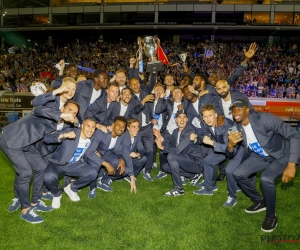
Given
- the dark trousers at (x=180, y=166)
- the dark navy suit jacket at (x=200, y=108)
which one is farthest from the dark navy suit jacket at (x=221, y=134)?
the dark trousers at (x=180, y=166)

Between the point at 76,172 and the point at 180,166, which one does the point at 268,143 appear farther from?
the point at 76,172

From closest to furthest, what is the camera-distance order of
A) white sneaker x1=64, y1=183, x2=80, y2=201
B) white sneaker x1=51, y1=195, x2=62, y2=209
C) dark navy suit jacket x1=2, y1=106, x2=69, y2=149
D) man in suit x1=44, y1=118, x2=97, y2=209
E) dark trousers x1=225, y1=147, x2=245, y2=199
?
dark navy suit jacket x1=2, y1=106, x2=69, y2=149, man in suit x1=44, y1=118, x2=97, y2=209, white sneaker x1=51, y1=195, x2=62, y2=209, dark trousers x1=225, y1=147, x2=245, y2=199, white sneaker x1=64, y1=183, x2=80, y2=201

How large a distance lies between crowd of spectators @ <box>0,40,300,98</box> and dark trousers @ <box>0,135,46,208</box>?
14605mm

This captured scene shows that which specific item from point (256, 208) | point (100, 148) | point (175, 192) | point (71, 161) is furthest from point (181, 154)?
point (71, 161)

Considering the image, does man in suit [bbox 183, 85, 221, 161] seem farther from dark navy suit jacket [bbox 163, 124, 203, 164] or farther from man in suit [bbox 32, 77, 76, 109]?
man in suit [bbox 32, 77, 76, 109]

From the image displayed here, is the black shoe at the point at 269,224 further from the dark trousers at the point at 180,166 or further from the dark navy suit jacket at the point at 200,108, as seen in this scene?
the dark navy suit jacket at the point at 200,108

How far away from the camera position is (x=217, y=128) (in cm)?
609

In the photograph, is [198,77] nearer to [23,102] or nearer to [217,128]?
[217,128]

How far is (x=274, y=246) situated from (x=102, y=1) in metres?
36.7

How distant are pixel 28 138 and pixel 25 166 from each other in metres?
0.48

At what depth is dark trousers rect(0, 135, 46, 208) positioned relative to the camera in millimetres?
4934

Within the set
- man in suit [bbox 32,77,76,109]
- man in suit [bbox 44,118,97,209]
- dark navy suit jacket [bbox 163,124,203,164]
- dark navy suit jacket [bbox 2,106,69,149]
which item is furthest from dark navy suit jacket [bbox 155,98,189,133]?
dark navy suit jacket [bbox 2,106,69,149]

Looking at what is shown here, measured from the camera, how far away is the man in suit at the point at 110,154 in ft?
19.9

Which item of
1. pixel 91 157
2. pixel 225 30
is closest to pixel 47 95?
pixel 91 157
